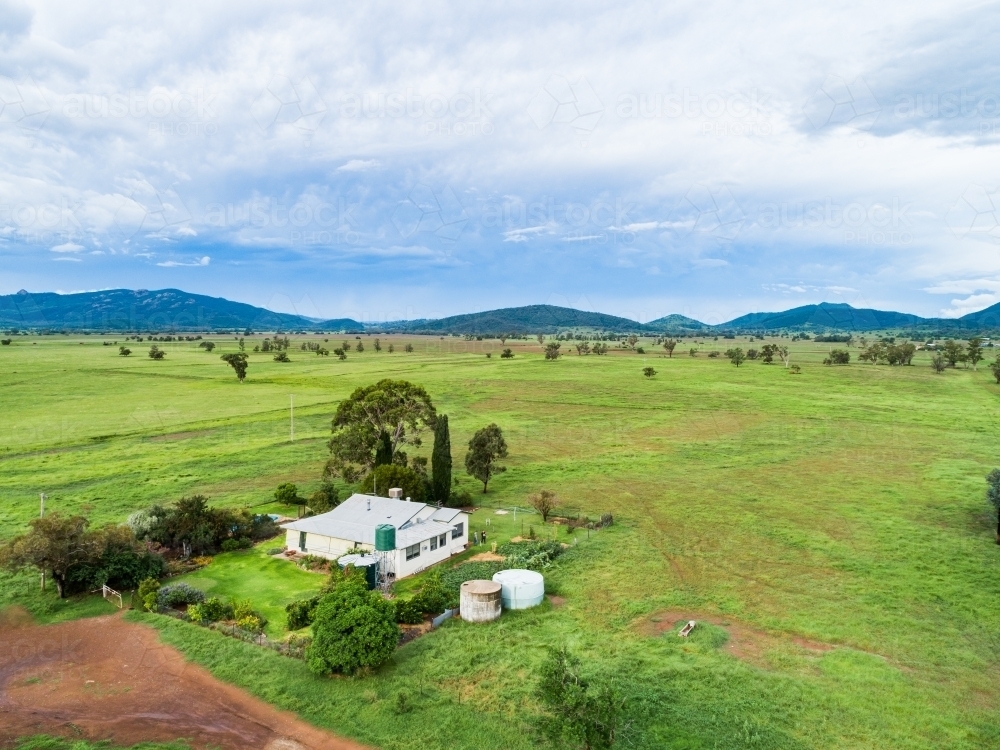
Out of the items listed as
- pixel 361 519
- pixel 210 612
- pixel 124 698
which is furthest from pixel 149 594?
pixel 361 519

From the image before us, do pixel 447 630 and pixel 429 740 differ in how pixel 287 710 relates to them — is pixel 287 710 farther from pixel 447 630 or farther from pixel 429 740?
pixel 447 630

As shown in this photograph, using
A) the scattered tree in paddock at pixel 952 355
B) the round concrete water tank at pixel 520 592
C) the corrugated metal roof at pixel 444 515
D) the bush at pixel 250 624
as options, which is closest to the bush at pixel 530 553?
the corrugated metal roof at pixel 444 515

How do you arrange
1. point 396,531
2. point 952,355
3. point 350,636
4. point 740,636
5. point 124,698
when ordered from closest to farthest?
point 124,698, point 350,636, point 740,636, point 396,531, point 952,355

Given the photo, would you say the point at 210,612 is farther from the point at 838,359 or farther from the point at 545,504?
the point at 838,359

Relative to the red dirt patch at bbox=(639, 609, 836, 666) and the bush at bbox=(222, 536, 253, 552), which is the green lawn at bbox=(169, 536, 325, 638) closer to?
the bush at bbox=(222, 536, 253, 552)

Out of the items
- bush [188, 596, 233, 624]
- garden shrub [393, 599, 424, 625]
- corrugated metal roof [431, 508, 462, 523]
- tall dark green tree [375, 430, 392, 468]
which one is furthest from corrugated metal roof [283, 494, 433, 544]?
tall dark green tree [375, 430, 392, 468]
